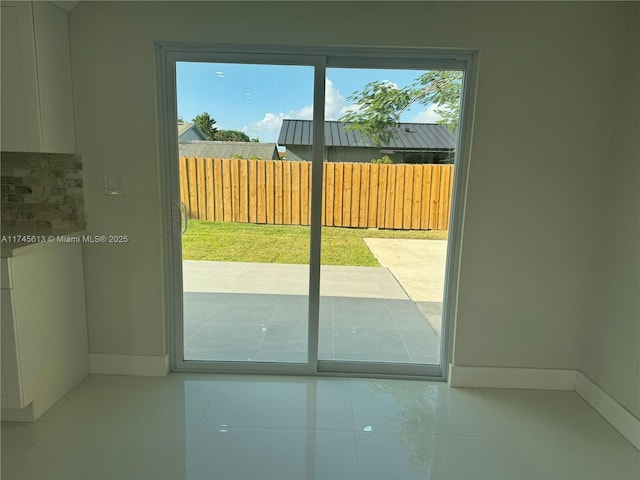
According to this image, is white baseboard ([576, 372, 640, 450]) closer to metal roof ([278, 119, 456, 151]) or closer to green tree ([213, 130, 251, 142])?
metal roof ([278, 119, 456, 151])

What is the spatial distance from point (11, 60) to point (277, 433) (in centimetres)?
235

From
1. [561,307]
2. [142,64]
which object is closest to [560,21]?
[561,307]

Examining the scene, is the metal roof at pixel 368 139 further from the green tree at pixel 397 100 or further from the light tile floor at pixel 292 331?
the light tile floor at pixel 292 331

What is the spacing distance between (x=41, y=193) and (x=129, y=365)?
1214mm

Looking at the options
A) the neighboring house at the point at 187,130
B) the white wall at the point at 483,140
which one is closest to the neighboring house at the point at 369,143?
the white wall at the point at 483,140

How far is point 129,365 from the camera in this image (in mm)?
2506

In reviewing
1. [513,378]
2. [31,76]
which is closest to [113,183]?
[31,76]

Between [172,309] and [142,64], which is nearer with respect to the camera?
[142,64]

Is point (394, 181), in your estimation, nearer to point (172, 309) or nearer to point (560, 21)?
Result: point (560, 21)

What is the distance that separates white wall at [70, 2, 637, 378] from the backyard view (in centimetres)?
21

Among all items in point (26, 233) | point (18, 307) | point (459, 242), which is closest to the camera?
point (18, 307)

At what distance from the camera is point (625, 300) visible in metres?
2.08

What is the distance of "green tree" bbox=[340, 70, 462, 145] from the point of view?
2.35 metres

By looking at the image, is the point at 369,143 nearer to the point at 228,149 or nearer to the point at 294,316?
the point at 228,149
